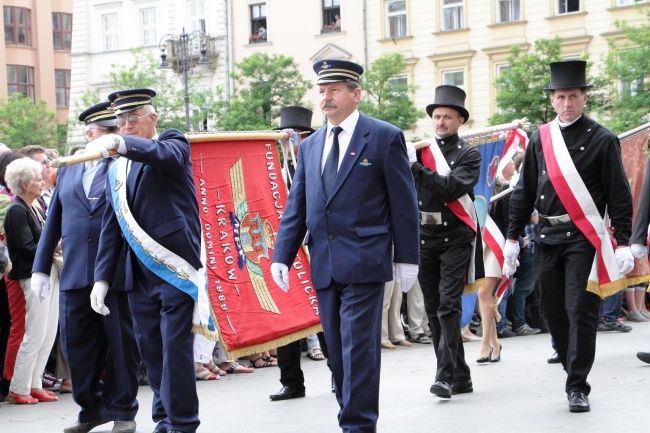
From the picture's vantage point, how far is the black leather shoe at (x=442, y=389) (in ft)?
31.1

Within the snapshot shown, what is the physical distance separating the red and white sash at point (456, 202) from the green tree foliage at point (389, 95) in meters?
34.9

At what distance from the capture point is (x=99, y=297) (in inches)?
320

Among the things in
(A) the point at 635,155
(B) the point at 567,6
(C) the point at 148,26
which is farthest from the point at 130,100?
(C) the point at 148,26

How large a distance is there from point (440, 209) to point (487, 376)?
79.7 inches

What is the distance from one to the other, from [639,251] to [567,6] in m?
38.4

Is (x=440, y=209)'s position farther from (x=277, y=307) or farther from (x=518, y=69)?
(x=518, y=69)

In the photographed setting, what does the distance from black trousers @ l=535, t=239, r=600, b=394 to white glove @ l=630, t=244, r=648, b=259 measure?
3.13 feet

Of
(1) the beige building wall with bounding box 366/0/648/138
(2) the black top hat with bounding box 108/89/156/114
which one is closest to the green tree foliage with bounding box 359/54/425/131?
(1) the beige building wall with bounding box 366/0/648/138

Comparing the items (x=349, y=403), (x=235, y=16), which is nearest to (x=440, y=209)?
(x=349, y=403)

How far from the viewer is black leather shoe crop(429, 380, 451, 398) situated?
9.49 m

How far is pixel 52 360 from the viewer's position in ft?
38.4

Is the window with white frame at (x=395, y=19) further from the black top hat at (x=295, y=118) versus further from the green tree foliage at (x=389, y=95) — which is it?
the black top hat at (x=295, y=118)

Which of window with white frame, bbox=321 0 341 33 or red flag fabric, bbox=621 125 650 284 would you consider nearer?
red flag fabric, bbox=621 125 650 284

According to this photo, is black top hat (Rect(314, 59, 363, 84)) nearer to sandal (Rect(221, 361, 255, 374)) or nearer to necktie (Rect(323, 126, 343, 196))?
necktie (Rect(323, 126, 343, 196))
